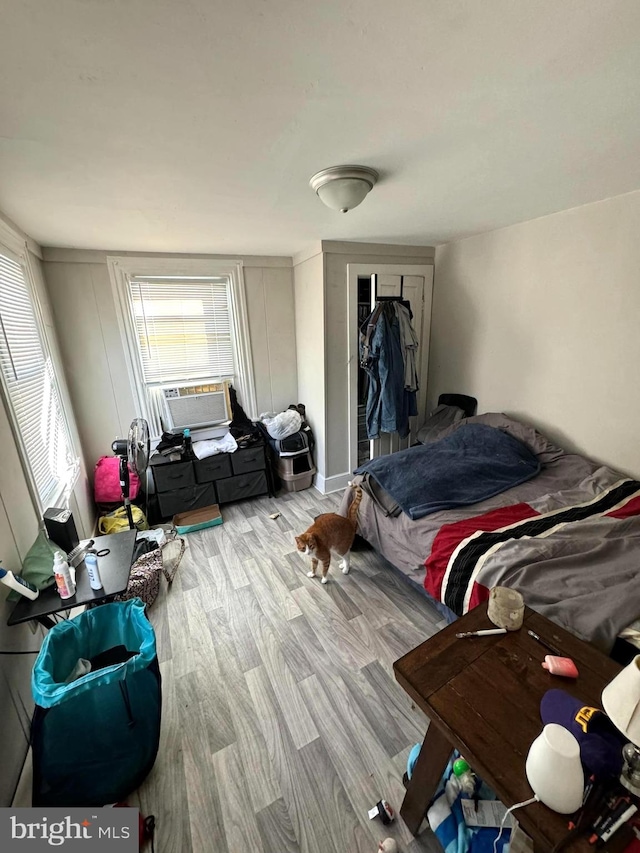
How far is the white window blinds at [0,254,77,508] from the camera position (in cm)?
170

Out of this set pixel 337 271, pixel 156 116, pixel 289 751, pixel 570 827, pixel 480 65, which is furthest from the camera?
pixel 337 271

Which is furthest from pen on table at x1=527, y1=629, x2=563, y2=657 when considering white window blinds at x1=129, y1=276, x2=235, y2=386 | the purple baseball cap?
white window blinds at x1=129, y1=276, x2=235, y2=386

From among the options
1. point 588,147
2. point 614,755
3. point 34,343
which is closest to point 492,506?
point 614,755

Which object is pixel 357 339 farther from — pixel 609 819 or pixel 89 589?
pixel 609 819

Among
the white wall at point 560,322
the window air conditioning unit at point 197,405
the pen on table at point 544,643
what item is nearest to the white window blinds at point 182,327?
the window air conditioning unit at point 197,405

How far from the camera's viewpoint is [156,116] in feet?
3.46

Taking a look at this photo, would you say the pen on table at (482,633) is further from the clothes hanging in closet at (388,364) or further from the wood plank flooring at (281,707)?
the clothes hanging in closet at (388,364)

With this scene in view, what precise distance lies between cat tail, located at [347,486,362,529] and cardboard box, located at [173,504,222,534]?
50.5 inches

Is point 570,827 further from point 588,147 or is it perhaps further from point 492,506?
point 588,147

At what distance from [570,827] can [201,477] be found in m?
2.85

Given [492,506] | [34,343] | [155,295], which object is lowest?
[492,506]

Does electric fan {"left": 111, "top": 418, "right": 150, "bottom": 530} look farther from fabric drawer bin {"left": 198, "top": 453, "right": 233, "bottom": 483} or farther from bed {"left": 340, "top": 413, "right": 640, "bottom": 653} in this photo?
bed {"left": 340, "top": 413, "right": 640, "bottom": 653}

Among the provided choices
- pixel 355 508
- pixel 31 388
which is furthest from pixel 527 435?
pixel 31 388

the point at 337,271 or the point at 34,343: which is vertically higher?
the point at 337,271
